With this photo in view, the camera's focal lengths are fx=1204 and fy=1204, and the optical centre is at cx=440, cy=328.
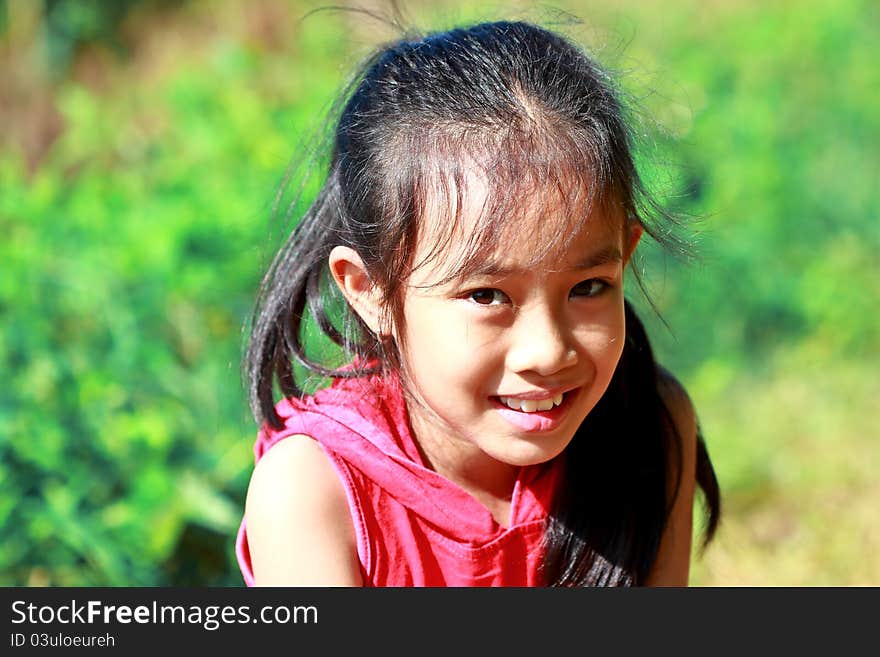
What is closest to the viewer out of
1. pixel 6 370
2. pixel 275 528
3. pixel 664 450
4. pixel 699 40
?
pixel 275 528

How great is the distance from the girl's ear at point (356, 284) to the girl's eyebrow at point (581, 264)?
0.23 metres

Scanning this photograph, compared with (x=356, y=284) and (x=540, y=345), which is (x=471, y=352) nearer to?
(x=540, y=345)

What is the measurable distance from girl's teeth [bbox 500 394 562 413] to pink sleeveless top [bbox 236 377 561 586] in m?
0.24

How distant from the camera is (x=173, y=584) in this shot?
2697mm

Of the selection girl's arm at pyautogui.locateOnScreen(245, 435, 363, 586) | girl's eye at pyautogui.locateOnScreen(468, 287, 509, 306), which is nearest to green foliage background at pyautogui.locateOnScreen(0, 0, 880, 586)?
girl's eye at pyautogui.locateOnScreen(468, 287, 509, 306)

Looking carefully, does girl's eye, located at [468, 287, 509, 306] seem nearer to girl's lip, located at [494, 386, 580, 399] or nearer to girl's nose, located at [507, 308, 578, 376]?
girl's nose, located at [507, 308, 578, 376]

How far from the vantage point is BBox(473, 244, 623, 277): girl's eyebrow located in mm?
1681

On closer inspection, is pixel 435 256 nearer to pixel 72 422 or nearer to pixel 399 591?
pixel 399 591

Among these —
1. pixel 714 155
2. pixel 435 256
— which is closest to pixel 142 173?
pixel 714 155

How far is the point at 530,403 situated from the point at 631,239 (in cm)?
31

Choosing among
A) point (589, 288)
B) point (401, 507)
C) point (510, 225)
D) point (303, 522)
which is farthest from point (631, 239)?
point (303, 522)

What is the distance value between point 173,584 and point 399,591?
3.10 feet

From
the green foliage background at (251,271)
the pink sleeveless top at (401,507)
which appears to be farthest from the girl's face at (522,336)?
the green foliage background at (251,271)

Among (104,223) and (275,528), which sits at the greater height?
(104,223)
